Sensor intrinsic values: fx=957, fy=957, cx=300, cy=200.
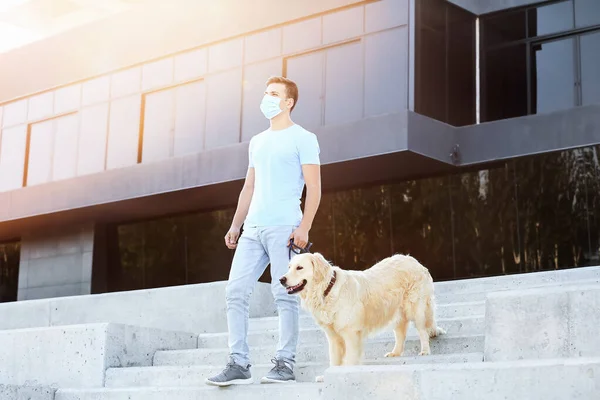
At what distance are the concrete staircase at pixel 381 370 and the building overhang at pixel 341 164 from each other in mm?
8768

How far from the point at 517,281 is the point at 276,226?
19.3ft

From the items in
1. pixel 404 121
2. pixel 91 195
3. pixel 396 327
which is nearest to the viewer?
pixel 396 327

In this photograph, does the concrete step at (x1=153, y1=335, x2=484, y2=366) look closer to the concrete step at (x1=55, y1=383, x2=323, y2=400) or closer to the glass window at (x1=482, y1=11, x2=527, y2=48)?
the concrete step at (x1=55, y1=383, x2=323, y2=400)

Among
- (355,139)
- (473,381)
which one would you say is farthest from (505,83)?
(473,381)

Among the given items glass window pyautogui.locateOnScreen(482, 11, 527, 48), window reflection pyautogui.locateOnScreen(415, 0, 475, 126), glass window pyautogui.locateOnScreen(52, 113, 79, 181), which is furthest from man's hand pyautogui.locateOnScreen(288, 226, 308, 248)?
glass window pyautogui.locateOnScreen(52, 113, 79, 181)

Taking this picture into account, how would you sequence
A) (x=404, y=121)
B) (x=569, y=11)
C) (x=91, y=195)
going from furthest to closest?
(x=91, y=195)
(x=569, y=11)
(x=404, y=121)

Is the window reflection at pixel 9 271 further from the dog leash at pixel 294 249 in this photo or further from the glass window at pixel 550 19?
the dog leash at pixel 294 249

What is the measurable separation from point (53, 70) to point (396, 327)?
968 inches

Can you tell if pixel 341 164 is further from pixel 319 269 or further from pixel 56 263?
pixel 319 269

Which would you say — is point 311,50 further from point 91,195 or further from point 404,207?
point 91,195

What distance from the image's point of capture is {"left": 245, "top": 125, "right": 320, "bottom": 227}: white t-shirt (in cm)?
748

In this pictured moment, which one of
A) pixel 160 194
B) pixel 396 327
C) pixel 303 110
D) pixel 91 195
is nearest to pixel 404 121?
pixel 303 110

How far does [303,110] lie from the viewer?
23.5 metres

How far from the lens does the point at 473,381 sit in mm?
6102
